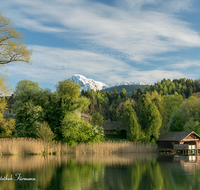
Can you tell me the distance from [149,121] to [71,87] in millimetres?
19794

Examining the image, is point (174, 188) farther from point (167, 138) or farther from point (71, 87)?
point (167, 138)

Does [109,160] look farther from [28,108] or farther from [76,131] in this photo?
[28,108]

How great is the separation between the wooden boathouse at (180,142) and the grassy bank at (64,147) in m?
3.13

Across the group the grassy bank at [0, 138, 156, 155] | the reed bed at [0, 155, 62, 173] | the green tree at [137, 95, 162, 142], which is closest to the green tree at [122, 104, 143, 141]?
the green tree at [137, 95, 162, 142]

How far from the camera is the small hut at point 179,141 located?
4747cm

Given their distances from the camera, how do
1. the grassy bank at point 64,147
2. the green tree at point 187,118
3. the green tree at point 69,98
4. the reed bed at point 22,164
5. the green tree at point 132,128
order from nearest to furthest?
the reed bed at point 22,164, the grassy bank at point 64,147, the green tree at point 69,98, the green tree at point 132,128, the green tree at point 187,118

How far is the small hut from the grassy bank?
3.15 meters

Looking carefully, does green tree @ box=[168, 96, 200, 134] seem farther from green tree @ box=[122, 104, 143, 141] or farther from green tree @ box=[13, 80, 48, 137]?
green tree @ box=[13, 80, 48, 137]

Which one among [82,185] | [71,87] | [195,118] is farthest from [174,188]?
[195,118]

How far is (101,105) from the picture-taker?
432 feet

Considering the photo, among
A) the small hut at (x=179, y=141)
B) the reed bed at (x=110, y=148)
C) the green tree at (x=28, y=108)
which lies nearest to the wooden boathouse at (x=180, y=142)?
the small hut at (x=179, y=141)

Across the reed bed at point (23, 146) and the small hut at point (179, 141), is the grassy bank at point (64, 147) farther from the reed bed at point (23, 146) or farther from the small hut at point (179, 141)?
the small hut at point (179, 141)

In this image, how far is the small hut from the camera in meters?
47.5

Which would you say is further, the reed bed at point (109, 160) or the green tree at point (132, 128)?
the green tree at point (132, 128)
